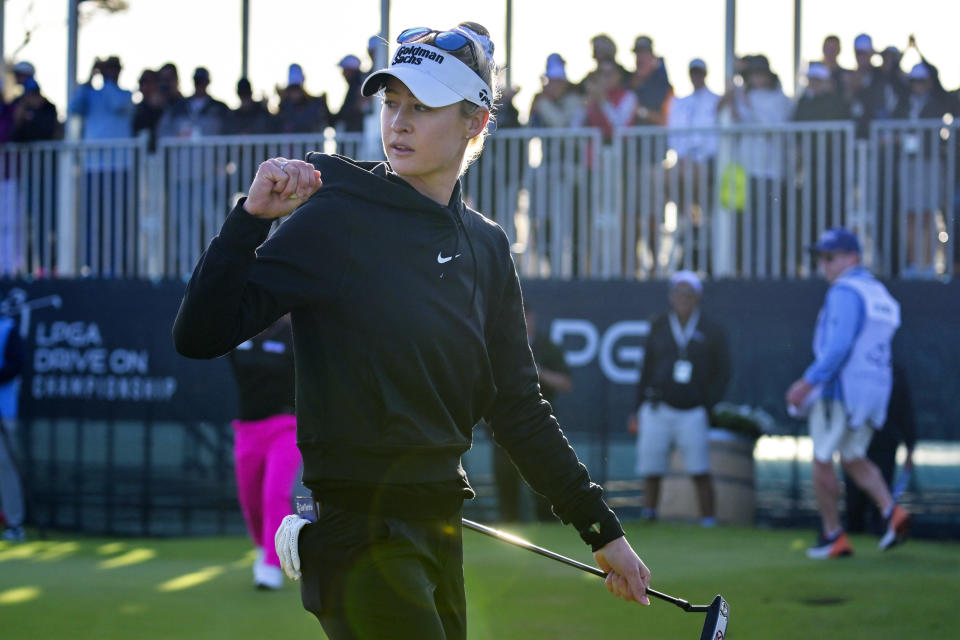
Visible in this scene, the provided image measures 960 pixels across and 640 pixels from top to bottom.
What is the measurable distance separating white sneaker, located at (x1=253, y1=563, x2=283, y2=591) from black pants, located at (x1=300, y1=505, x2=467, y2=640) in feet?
16.7

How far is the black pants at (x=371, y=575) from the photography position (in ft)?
9.89

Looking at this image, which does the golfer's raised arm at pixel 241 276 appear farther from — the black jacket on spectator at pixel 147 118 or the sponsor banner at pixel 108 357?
the black jacket on spectator at pixel 147 118

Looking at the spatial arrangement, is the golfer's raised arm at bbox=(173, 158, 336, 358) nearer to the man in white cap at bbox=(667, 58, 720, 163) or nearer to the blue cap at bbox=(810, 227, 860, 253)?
the blue cap at bbox=(810, 227, 860, 253)

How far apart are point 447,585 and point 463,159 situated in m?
1.03

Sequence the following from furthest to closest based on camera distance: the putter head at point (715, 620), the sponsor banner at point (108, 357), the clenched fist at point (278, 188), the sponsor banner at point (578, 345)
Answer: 1. the sponsor banner at point (108, 357)
2. the sponsor banner at point (578, 345)
3. the putter head at point (715, 620)
4. the clenched fist at point (278, 188)

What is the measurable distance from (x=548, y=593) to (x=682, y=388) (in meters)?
4.04

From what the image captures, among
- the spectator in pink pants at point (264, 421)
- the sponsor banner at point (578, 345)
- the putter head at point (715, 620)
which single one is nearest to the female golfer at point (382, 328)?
the putter head at point (715, 620)

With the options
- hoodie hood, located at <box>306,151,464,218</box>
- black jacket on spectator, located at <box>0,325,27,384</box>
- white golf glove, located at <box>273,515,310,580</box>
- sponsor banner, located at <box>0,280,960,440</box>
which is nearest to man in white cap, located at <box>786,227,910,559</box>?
sponsor banner, located at <box>0,280,960,440</box>

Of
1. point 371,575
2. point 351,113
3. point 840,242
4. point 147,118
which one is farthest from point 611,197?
point 371,575

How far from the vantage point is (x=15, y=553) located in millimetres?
10070

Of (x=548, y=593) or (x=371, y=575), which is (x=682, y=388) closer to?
(x=548, y=593)

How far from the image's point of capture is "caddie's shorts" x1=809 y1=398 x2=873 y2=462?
9383 mm

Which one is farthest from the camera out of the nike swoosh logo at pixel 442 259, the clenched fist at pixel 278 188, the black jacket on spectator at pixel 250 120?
the black jacket on spectator at pixel 250 120

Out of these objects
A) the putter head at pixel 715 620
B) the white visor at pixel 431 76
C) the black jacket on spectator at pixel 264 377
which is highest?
the white visor at pixel 431 76
